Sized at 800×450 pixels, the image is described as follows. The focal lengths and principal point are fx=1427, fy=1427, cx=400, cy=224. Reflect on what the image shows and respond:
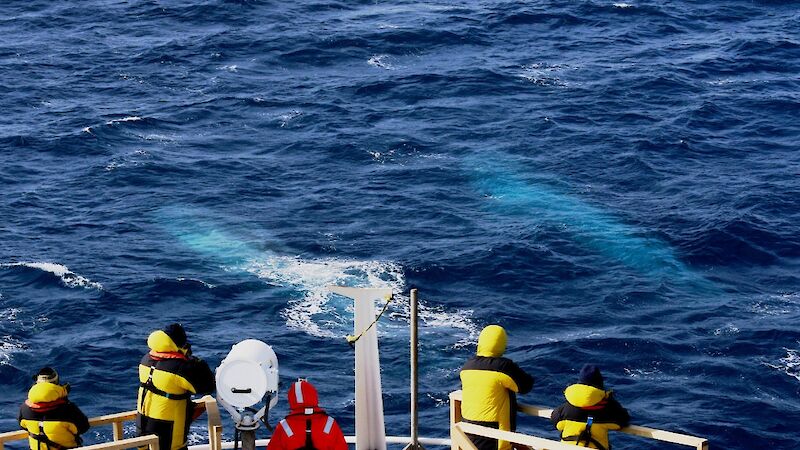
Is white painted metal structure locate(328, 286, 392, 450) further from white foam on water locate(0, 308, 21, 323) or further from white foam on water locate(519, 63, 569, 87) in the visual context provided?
white foam on water locate(519, 63, 569, 87)

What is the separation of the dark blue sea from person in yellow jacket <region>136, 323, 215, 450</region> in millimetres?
26704

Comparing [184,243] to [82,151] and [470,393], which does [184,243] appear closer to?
[82,151]

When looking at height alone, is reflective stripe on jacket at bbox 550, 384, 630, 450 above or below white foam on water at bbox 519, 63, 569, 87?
above

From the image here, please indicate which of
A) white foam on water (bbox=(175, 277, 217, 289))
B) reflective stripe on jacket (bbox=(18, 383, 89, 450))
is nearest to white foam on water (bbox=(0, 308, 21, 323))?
white foam on water (bbox=(175, 277, 217, 289))

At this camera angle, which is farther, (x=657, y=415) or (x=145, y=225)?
(x=145, y=225)

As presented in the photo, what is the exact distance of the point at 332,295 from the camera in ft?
239

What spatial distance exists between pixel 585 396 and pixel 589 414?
0.41 m

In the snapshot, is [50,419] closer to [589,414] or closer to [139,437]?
[139,437]

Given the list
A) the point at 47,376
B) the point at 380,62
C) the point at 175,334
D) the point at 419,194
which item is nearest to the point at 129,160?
the point at 419,194

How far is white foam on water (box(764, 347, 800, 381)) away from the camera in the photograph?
63.5 m

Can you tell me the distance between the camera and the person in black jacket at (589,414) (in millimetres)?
29406

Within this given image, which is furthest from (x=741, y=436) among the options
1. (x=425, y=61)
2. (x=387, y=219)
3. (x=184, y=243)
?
(x=425, y=61)

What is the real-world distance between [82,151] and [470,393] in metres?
65.8

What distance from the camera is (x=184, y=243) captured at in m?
78.5
